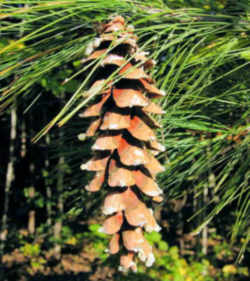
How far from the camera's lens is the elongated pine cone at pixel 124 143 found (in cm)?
50

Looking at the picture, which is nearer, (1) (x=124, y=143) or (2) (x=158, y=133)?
(1) (x=124, y=143)

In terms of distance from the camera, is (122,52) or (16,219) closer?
(122,52)

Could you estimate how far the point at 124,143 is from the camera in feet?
1.74

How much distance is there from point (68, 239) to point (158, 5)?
420 cm

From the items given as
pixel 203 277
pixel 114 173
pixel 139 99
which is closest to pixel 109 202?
pixel 114 173

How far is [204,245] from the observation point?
3982 mm

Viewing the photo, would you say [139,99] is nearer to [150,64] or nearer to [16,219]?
[150,64]

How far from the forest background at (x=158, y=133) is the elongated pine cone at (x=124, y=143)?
0.12ft

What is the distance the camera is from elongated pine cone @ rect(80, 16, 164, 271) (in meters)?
0.50

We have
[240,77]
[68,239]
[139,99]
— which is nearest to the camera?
[139,99]

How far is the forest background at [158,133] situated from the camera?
21.0 inches

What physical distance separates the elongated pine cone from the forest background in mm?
37

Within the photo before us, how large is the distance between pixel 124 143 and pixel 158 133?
29 cm

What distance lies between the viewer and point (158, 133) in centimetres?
81
